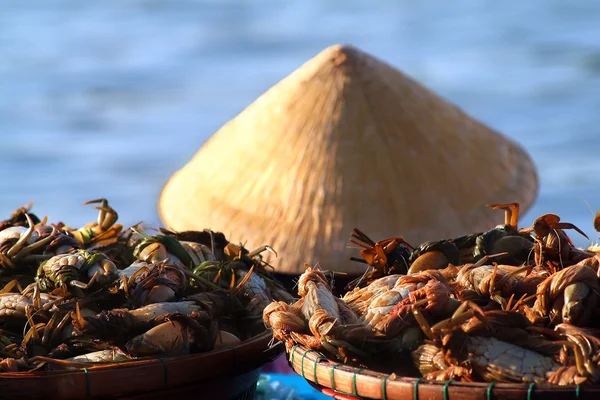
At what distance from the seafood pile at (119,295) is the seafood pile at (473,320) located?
16 cm

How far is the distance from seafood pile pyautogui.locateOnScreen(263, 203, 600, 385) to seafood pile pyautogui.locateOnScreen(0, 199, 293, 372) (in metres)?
0.16

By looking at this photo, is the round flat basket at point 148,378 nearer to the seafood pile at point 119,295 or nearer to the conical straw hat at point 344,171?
the seafood pile at point 119,295

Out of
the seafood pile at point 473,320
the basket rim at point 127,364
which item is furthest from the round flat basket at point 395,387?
the basket rim at point 127,364

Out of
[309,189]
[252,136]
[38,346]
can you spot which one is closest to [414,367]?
[38,346]

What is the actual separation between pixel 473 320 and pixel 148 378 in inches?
15.9

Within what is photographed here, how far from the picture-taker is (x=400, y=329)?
103 centimetres

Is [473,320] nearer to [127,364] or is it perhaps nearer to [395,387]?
[395,387]

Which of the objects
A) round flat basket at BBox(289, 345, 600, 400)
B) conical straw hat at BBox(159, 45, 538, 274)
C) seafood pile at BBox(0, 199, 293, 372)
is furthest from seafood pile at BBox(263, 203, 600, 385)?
conical straw hat at BBox(159, 45, 538, 274)

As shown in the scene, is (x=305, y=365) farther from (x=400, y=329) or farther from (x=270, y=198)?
(x=270, y=198)

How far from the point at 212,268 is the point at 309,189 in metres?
0.76

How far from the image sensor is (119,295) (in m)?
1.25

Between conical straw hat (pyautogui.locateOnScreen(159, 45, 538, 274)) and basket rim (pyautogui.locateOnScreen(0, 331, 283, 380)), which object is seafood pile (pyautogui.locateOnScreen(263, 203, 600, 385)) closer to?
basket rim (pyautogui.locateOnScreen(0, 331, 283, 380))

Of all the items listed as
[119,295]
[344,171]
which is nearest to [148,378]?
[119,295]

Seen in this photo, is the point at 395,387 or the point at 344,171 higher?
the point at 344,171
